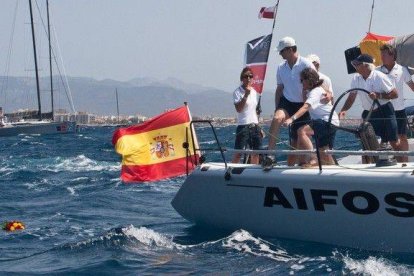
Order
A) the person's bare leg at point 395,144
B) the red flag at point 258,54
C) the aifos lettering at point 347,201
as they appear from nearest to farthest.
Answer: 1. the aifos lettering at point 347,201
2. the person's bare leg at point 395,144
3. the red flag at point 258,54

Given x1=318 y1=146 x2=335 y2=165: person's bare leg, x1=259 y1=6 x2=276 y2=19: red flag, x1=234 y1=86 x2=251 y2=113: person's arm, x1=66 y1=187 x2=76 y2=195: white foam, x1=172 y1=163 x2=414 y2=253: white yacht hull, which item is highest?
x1=259 y1=6 x2=276 y2=19: red flag

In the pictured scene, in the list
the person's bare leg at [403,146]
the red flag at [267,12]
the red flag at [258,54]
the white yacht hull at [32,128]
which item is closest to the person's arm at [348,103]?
the person's bare leg at [403,146]

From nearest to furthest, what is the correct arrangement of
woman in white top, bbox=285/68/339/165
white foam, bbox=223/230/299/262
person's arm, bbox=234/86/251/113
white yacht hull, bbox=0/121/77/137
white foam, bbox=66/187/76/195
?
white foam, bbox=223/230/299/262
woman in white top, bbox=285/68/339/165
person's arm, bbox=234/86/251/113
white foam, bbox=66/187/76/195
white yacht hull, bbox=0/121/77/137

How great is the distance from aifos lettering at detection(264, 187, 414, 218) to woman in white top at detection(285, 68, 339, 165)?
0.55 m

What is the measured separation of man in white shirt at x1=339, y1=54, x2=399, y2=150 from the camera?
9148mm

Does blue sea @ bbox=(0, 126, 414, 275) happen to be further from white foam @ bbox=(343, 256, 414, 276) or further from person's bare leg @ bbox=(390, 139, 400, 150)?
person's bare leg @ bbox=(390, 139, 400, 150)

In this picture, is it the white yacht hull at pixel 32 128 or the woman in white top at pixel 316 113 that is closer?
the woman in white top at pixel 316 113

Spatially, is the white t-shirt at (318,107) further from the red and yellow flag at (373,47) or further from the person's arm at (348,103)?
the red and yellow flag at (373,47)

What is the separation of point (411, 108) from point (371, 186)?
33.3ft

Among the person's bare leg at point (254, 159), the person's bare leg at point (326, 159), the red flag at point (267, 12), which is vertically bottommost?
the person's bare leg at point (254, 159)

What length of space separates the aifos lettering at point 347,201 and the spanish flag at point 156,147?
1.40m

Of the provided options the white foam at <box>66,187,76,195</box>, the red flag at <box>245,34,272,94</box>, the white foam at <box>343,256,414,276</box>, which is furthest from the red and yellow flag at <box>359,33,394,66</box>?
the white foam at <box>66,187,76,195</box>

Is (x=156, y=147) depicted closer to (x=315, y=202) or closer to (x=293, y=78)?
(x=293, y=78)

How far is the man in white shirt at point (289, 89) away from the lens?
31.3 feet
